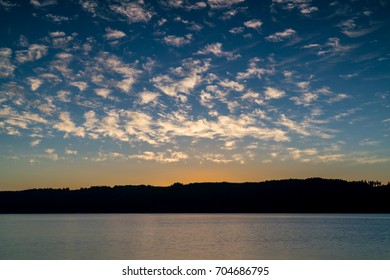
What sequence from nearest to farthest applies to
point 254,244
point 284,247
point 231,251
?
1. point 231,251
2. point 284,247
3. point 254,244

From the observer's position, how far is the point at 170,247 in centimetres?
6141
